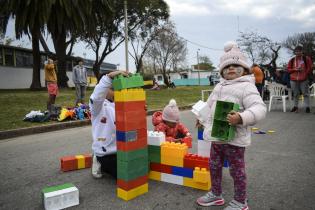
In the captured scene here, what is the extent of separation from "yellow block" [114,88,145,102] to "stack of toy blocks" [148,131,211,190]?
2.15 feet

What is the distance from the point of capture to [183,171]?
3.56 metres

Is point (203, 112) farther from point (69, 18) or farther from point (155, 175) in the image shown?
point (69, 18)

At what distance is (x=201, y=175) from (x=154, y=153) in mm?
636

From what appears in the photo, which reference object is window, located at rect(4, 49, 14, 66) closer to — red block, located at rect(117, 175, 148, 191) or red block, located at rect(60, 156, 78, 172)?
red block, located at rect(60, 156, 78, 172)

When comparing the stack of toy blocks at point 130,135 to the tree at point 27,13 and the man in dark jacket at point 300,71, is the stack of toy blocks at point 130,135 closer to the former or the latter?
the man in dark jacket at point 300,71

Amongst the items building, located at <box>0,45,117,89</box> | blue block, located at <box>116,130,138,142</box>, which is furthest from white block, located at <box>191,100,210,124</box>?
building, located at <box>0,45,117,89</box>

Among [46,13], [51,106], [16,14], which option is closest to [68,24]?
[46,13]

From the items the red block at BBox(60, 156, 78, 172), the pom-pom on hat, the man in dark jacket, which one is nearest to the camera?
the pom-pom on hat

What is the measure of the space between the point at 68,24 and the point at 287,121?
16.8 m

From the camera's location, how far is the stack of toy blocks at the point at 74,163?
4.30 metres

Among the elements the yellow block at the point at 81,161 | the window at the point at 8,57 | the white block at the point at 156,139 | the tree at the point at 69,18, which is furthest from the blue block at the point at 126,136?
the window at the point at 8,57

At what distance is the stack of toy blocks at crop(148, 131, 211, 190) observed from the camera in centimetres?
345

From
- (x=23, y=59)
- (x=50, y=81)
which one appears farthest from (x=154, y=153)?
(x=23, y=59)

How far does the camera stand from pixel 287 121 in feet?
28.5
